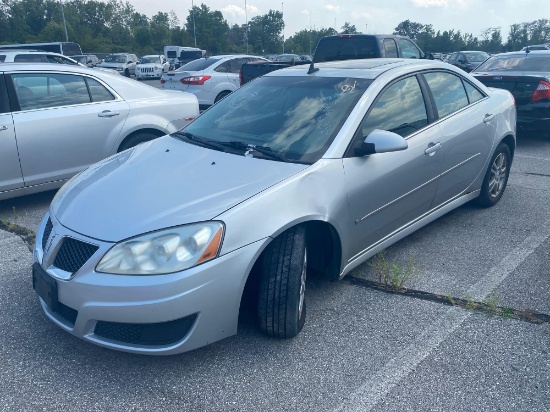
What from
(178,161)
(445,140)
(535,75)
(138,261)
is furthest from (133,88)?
(535,75)

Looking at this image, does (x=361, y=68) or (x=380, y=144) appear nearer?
(x=380, y=144)

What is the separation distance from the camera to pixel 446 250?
14.7 feet

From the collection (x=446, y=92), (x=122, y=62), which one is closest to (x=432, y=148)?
(x=446, y=92)

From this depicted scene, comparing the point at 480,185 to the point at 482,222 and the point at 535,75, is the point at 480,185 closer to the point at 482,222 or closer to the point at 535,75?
the point at 482,222

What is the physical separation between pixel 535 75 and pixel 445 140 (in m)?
5.12

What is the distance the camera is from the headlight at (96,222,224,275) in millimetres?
2739

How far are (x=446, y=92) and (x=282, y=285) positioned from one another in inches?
102

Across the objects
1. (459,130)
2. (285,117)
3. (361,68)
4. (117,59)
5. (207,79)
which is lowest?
(117,59)

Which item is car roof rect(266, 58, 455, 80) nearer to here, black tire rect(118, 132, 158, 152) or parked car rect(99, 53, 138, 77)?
black tire rect(118, 132, 158, 152)

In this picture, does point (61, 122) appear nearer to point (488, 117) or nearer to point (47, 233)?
point (47, 233)

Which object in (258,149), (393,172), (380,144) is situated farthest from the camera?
(393,172)

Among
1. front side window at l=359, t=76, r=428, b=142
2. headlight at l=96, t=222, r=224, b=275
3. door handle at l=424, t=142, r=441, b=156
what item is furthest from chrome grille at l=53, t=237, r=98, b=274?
door handle at l=424, t=142, r=441, b=156

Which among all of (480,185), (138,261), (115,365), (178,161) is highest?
(178,161)

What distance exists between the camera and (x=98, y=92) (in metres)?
6.14
